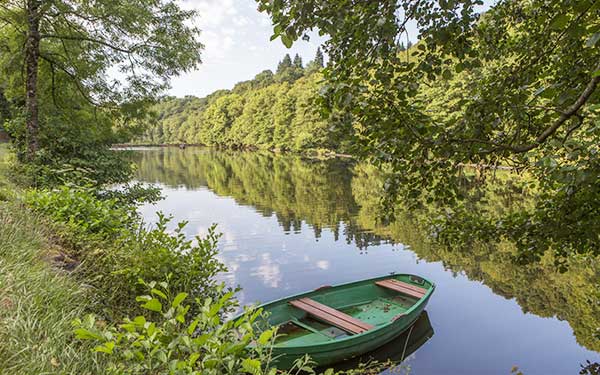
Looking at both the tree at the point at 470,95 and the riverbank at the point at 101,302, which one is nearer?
the riverbank at the point at 101,302

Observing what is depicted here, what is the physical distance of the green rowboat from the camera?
7215mm

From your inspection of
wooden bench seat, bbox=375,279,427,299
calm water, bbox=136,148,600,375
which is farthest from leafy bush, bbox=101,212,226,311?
wooden bench seat, bbox=375,279,427,299

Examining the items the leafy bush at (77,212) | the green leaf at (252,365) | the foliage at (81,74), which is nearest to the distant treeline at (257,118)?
the foliage at (81,74)

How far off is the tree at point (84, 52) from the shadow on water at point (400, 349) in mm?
9182

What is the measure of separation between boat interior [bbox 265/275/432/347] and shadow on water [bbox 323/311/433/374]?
492 millimetres

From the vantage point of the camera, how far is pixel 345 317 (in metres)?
8.44

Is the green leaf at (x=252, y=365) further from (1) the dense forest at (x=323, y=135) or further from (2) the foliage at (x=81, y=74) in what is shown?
(2) the foliage at (x=81, y=74)

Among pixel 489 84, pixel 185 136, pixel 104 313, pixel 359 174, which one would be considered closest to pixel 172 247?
pixel 104 313

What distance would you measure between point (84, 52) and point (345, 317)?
10110mm

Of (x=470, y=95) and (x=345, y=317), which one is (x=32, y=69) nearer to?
(x=345, y=317)

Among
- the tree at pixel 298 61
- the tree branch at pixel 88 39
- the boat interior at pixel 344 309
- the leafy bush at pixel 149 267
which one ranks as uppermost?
the tree at pixel 298 61

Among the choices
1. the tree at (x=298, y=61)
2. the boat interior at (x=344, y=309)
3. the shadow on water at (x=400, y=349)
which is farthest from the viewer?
Result: the tree at (x=298, y=61)

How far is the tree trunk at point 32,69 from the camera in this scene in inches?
388

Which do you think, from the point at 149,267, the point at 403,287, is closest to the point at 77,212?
the point at 149,267
